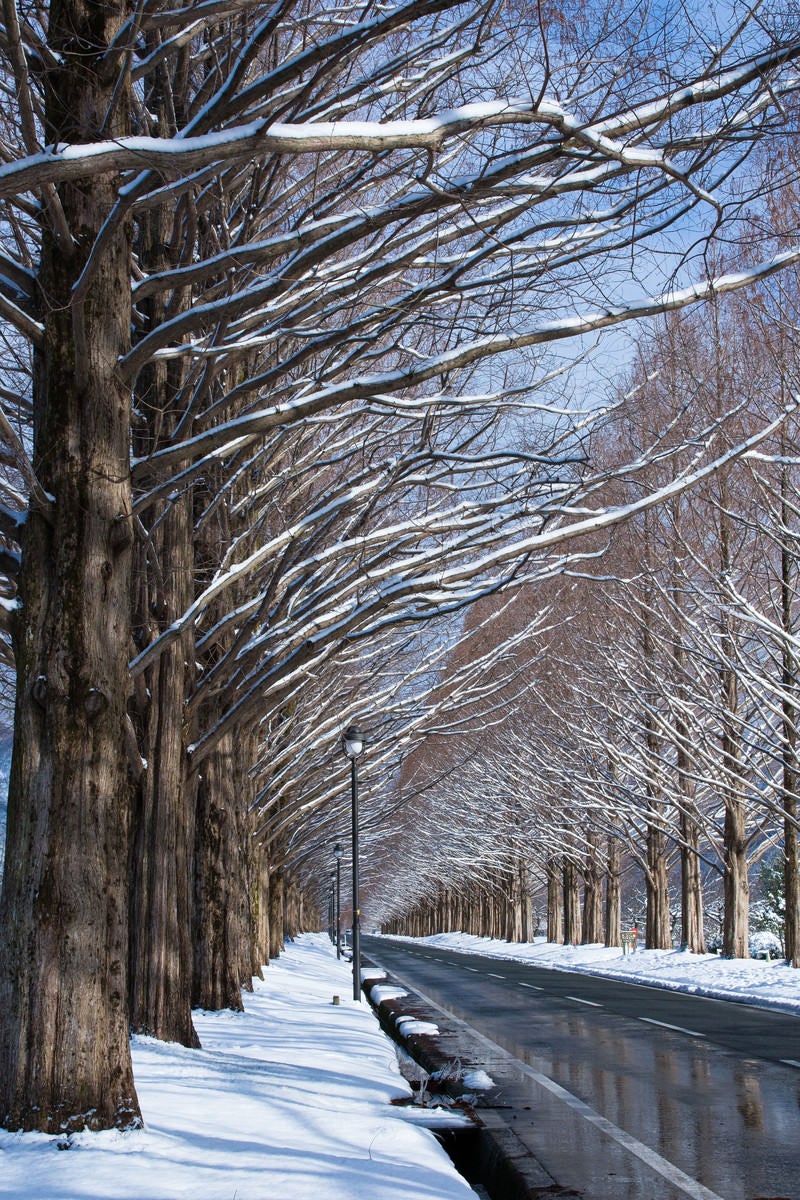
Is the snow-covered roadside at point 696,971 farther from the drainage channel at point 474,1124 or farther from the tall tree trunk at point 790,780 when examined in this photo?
the drainage channel at point 474,1124

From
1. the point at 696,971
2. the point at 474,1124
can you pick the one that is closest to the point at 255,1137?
the point at 474,1124

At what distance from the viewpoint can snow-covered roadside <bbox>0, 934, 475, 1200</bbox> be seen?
4832 mm

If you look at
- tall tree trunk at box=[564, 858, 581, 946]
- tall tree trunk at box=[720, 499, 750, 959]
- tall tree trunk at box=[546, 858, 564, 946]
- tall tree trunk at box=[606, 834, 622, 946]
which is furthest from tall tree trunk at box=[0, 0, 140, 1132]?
tall tree trunk at box=[546, 858, 564, 946]

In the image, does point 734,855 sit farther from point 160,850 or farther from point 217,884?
point 160,850

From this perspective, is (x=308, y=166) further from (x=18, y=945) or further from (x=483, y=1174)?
(x=483, y=1174)

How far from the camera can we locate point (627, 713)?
33125 mm

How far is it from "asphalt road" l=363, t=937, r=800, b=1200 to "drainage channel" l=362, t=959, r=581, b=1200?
135 mm

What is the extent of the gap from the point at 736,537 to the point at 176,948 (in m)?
17.5

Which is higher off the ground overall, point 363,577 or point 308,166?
point 308,166

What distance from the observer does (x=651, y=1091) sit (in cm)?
893

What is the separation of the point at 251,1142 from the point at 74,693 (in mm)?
2388

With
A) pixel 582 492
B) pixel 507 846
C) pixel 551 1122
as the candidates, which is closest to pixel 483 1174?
pixel 551 1122

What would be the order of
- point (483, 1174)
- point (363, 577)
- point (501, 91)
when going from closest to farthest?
point (483, 1174)
point (501, 91)
point (363, 577)

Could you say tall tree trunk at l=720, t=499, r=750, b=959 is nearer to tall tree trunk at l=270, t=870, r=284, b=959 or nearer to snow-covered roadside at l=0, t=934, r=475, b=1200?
tall tree trunk at l=270, t=870, r=284, b=959
